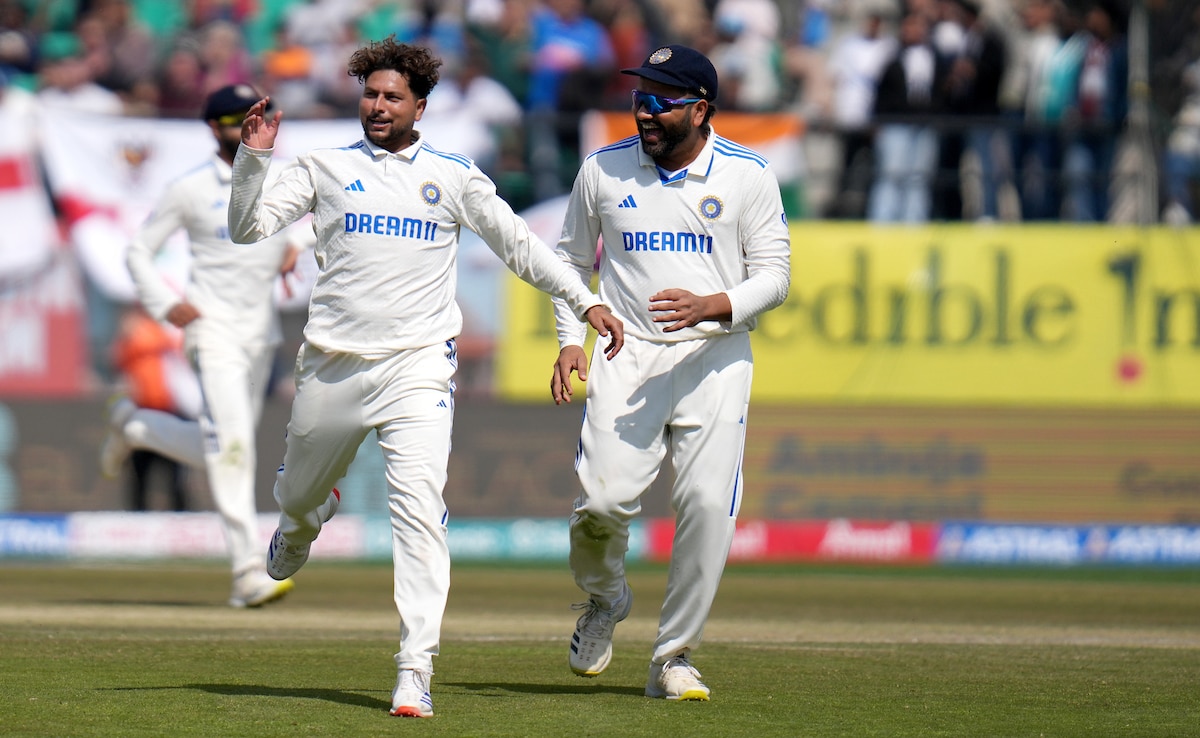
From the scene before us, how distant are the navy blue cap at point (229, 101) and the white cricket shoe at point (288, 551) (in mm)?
3355

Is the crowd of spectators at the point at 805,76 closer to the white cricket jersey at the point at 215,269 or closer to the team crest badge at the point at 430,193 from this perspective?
the white cricket jersey at the point at 215,269

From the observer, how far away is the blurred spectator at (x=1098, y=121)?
16.0 metres

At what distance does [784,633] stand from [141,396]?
7.87m

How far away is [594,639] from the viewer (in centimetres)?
692

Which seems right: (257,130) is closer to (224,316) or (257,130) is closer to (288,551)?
(288,551)

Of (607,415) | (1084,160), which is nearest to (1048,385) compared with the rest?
(1084,160)

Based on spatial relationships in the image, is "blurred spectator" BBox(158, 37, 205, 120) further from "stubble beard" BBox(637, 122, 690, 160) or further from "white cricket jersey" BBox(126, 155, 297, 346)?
"stubble beard" BBox(637, 122, 690, 160)

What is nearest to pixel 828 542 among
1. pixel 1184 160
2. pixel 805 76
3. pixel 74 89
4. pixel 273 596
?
pixel 805 76

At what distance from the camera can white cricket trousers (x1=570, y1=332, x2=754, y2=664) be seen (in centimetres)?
656

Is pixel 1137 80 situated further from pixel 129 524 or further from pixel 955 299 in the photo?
pixel 129 524

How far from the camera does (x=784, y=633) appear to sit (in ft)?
30.0

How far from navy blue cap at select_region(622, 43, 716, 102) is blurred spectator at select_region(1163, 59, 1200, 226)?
10.3m

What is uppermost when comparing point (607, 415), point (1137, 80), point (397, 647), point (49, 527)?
point (1137, 80)

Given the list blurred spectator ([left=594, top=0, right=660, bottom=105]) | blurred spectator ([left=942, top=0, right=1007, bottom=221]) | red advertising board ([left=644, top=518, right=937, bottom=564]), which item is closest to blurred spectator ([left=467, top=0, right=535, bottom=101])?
blurred spectator ([left=594, top=0, right=660, bottom=105])
